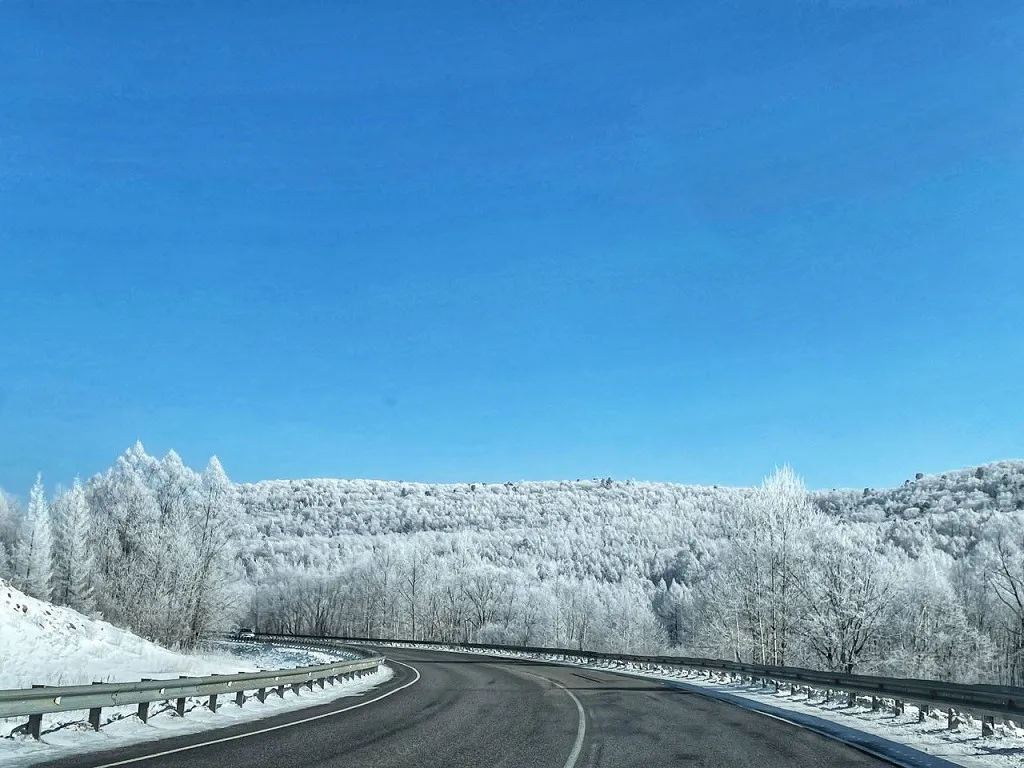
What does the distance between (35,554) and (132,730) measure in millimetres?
52346

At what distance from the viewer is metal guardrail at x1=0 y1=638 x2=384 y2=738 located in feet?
35.4

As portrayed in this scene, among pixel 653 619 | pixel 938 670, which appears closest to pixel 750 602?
pixel 938 670

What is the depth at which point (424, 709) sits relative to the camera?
18234mm

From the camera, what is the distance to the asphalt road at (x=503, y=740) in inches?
413

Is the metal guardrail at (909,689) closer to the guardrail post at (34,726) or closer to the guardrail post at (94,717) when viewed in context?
the guardrail post at (94,717)

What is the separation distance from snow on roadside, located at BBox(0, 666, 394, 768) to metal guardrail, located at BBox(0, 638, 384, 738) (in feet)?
0.76

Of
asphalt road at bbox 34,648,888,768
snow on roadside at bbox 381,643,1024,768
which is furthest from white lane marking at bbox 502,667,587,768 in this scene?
snow on roadside at bbox 381,643,1024,768

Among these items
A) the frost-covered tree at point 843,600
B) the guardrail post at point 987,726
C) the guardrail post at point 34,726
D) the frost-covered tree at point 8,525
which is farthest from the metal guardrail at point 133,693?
the frost-covered tree at point 8,525

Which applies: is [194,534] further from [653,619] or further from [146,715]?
→ [653,619]

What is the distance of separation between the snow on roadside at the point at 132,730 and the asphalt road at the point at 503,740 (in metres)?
0.47

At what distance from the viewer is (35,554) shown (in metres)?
56.9

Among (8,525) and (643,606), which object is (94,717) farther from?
(643,606)

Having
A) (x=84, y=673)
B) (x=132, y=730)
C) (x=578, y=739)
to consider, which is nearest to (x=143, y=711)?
(x=132, y=730)

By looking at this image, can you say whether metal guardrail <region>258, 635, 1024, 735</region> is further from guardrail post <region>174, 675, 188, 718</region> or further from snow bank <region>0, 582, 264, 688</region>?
snow bank <region>0, 582, 264, 688</region>
